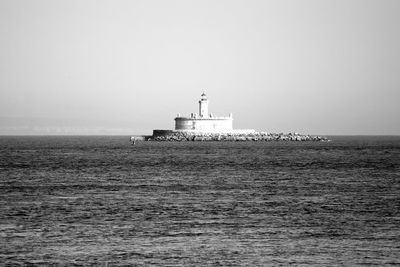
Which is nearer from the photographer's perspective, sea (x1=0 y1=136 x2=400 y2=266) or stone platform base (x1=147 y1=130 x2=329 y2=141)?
sea (x1=0 y1=136 x2=400 y2=266)

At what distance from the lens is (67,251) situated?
2011 centimetres

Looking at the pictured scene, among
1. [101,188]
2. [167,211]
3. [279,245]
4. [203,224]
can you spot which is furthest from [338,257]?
[101,188]

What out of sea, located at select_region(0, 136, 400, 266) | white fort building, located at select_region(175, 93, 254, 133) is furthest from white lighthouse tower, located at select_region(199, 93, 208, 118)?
sea, located at select_region(0, 136, 400, 266)

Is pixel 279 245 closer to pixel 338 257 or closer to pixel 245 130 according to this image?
pixel 338 257

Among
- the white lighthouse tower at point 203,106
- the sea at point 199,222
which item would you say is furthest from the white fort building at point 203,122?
the sea at point 199,222

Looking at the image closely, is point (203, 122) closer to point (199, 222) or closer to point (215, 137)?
point (215, 137)

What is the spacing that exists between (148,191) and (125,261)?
18.3 metres

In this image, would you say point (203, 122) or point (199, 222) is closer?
point (199, 222)

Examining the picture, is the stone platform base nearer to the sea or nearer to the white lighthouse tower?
the white lighthouse tower

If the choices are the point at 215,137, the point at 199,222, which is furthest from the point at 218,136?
the point at 199,222

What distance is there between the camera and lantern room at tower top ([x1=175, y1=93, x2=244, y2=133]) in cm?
14188

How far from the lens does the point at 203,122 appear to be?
14300cm

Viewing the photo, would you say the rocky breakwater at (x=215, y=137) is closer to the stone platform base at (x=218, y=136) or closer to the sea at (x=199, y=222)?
the stone platform base at (x=218, y=136)

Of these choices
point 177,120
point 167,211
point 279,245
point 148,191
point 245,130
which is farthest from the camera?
point 245,130
